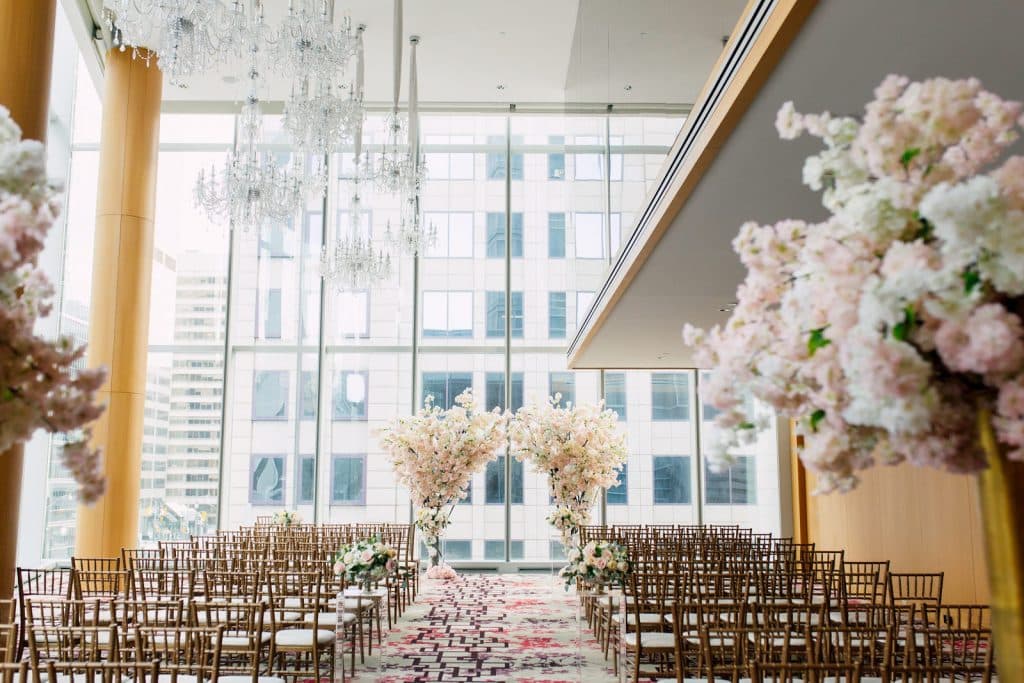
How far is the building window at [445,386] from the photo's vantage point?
1430 centimetres

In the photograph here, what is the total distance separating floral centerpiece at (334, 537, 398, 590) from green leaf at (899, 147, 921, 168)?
6073 millimetres

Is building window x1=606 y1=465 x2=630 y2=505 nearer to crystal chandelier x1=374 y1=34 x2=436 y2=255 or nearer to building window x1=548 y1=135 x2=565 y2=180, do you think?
building window x1=548 y1=135 x2=565 y2=180

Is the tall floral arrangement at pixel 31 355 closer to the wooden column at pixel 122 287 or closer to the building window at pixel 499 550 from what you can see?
the wooden column at pixel 122 287

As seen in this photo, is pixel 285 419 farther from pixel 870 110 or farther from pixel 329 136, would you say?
pixel 870 110

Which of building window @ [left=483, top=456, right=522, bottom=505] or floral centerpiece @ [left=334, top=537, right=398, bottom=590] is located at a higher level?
building window @ [left=483, top=456, right=522, bottom=505]

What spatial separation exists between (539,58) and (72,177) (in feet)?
24.7

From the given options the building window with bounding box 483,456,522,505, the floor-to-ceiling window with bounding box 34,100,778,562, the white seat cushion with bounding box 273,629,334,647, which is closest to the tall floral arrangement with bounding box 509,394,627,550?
the building window with bounding box 483,456,522,505

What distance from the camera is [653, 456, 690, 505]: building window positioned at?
46.5 feet

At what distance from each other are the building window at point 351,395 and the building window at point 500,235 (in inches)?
115

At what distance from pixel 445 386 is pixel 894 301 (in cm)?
1307

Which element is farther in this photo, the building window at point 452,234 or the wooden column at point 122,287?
the building window at point 452,234

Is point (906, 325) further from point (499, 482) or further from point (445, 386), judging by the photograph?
point (445, 386)

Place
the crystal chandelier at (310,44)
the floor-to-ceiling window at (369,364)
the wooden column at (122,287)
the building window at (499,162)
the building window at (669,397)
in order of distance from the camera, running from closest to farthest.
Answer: the crystal chandelier at (310,44), the wooden column at (122,287), the floor-to-ceiling window at (369,364), the building window at (669,397), the building window at (499,162)

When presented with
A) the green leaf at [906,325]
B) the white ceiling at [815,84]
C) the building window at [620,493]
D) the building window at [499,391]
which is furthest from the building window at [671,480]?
the green leaf at [906,325]
